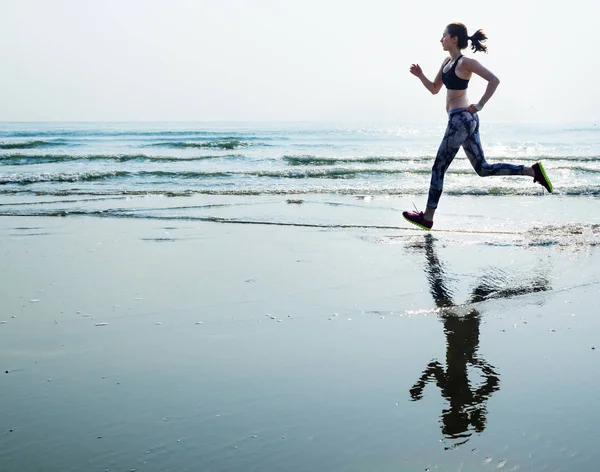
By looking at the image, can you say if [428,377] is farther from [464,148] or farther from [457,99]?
[464,148]

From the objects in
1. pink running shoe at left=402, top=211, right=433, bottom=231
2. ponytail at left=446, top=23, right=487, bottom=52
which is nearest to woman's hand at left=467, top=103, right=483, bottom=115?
ponytail at left=446, top=23, right=487, bottom=52

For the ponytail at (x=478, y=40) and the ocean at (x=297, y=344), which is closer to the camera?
the ocean at (x=297, y=344)

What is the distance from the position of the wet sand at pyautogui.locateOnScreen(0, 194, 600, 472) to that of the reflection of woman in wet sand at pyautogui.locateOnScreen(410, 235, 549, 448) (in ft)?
0.04

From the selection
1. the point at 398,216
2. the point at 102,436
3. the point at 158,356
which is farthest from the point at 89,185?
the point at 102,436

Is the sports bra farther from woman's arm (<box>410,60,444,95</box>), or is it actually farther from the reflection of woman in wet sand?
the reflection of woman in wet sand

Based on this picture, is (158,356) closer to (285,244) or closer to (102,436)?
(102,436)

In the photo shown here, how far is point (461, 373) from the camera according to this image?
3375mm

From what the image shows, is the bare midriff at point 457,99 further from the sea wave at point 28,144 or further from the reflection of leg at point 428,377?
the sea wave at point 28,144

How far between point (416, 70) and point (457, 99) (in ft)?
2.02

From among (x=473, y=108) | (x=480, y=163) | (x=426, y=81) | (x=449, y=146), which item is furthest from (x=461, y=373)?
(x=426, y=81)

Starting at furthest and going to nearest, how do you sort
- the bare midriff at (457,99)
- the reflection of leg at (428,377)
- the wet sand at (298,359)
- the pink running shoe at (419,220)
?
the pink running shoe at (419,220) → the bare midriff at (457,99) → the reflection of leg at (428,377) → the wet sand at (298,359)

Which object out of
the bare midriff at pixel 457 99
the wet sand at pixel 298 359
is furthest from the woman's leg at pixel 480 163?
the wet sand at pixel 298 359

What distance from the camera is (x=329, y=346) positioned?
3.74 metres

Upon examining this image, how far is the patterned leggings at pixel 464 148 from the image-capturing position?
22.7 ft
